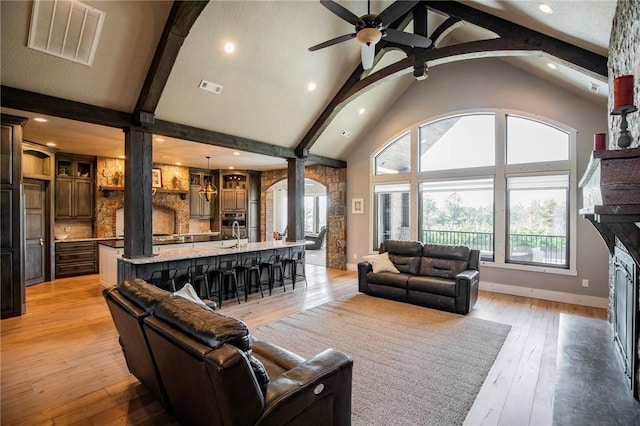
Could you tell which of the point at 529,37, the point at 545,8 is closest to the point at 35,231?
the point at 545,8

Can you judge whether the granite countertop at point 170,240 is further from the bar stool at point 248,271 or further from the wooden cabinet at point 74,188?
the bar stool at point 248,271

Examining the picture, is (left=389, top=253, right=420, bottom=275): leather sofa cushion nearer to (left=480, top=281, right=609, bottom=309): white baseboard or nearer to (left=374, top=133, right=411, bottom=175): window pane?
(left=480, top=281, right=609, bottom=309): white baseboard

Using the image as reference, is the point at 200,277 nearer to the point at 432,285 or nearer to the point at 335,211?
the point at 432,285

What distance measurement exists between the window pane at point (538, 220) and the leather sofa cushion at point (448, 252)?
4.84 feet

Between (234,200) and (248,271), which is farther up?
(234,200)

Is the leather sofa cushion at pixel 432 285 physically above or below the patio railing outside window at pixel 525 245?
below

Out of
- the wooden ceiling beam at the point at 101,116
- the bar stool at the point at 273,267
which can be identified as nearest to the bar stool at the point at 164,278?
the bar stool at the point at 273,267

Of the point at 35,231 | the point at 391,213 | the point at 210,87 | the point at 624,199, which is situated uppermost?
the point at 210,87

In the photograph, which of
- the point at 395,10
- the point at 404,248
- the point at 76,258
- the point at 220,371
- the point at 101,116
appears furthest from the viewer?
the point at 76,258

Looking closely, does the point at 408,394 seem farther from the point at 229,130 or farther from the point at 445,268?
the point at 229,130

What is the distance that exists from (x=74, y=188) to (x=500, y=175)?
30.7 feet

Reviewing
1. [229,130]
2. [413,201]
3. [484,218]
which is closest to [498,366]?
[484,218]

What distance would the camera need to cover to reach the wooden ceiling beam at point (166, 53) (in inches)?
134

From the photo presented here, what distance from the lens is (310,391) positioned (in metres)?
1.73
